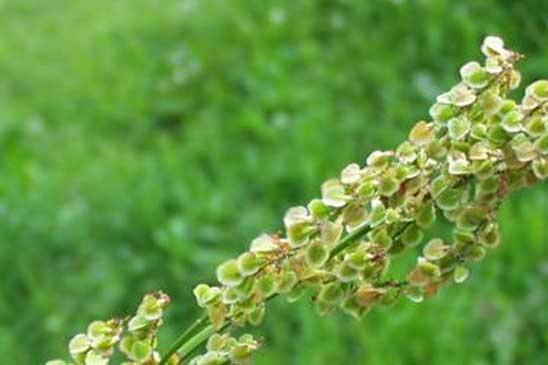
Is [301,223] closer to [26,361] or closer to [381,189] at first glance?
[381,189]

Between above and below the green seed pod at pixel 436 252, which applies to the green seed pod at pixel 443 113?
above

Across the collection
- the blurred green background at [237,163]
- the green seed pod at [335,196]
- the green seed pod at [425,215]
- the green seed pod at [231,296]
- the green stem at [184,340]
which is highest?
the blurred green background at [237,163]

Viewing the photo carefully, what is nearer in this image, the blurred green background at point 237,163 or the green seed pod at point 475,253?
the green seed pod at point 475,253

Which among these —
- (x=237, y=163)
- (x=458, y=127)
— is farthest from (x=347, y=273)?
(x=237, y=163)

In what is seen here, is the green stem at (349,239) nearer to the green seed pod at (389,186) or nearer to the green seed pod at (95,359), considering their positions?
the green seed pod at (389,186)

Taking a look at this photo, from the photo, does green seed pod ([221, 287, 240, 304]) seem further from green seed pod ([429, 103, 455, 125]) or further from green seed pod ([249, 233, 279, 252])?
green seed pod ([429, 103, 455, 125])

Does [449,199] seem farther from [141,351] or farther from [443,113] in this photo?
[141,351]

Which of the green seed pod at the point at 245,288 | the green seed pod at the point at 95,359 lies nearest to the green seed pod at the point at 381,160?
the green seed pod at the point at 245,288
